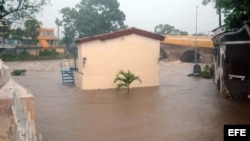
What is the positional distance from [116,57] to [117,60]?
0.20 meters

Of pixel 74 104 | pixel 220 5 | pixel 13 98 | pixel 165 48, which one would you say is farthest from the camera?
pixel 165 48

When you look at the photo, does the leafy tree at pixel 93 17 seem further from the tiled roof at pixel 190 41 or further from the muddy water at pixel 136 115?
the muddy water at pixel 136 115

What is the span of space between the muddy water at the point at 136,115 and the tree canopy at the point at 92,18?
119ft

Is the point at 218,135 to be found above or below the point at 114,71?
below

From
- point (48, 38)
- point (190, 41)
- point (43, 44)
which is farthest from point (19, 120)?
point (48, 38)

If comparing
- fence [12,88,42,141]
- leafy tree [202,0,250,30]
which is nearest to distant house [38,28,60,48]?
leafy tree [202,0,250,30]

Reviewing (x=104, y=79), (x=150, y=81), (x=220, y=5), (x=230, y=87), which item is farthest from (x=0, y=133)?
(x=150, y=81)

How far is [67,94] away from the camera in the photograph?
685 inches

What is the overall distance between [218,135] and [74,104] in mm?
7220

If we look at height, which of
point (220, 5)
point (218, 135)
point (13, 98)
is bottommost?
point (218, 135)

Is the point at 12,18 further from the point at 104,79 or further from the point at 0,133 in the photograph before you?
the point at 0,133

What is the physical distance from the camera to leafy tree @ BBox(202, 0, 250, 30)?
37.5 ft

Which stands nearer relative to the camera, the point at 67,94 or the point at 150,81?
the point at 67,94

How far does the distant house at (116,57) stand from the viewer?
18344 millimetres
